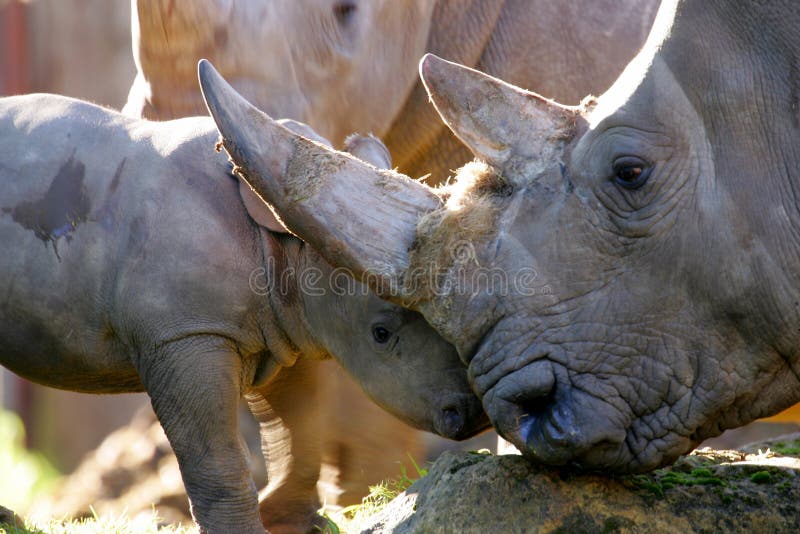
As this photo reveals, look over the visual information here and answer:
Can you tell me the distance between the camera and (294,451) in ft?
15.5

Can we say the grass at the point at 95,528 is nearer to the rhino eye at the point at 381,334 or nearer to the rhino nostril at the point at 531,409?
the rhino eye at the point at 381,334

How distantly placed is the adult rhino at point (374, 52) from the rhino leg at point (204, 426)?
1.23m

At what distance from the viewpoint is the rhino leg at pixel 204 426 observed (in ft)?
12.8

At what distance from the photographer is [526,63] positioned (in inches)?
210

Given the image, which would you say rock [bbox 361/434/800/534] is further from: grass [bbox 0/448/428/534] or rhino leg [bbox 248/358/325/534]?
rhino leg [bbox 248/358/325/534]

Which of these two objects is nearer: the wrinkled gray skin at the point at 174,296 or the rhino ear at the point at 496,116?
the rhino ear at the point at 496,116

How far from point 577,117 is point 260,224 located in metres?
1.19

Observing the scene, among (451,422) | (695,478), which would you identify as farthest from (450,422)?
(695,478)

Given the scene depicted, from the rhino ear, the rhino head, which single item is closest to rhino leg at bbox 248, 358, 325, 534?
the rhino head

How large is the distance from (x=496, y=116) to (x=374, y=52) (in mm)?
1687

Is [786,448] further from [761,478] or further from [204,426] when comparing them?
[204,426]

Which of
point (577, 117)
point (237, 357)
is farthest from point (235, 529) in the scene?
point (577, 117)

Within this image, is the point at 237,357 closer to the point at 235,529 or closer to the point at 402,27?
the point at 235,529

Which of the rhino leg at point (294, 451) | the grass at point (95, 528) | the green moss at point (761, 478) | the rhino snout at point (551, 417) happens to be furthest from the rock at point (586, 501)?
the grass at point (95, 528)
